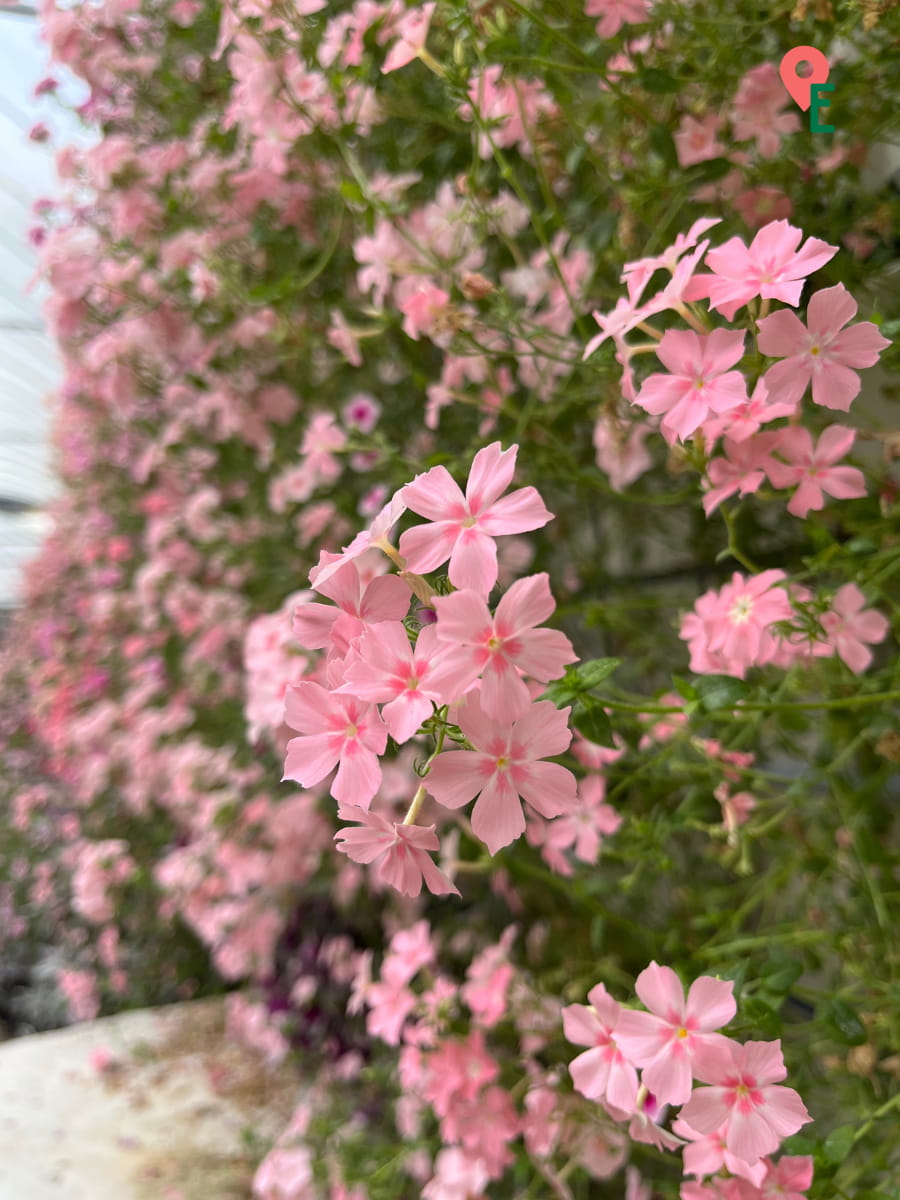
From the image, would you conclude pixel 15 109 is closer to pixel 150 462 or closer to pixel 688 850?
pixel 150 462

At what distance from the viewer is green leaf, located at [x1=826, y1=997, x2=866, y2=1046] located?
508mm

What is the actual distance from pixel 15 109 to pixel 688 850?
243cm

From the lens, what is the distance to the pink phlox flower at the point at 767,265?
1.22ft

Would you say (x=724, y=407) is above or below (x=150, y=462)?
above

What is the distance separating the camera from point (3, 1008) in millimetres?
2775

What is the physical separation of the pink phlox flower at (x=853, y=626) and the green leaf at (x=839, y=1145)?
0.26m

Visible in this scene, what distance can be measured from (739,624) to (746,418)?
0.14 metres

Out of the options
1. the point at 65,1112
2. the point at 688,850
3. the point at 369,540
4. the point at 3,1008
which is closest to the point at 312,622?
the point at 369,540

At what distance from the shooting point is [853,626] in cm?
58

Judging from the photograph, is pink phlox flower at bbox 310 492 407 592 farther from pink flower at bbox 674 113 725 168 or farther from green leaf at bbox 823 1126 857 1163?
pink flower at bbox 674 113 725 168

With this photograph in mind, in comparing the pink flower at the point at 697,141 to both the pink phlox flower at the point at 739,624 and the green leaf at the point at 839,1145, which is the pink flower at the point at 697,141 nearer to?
the pink phlox flower at the point at 739,624

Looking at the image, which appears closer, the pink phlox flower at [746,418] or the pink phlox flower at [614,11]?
the pink phlox flower at [746,418]

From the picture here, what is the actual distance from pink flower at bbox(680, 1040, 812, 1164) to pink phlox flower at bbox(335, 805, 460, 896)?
5.6 inches

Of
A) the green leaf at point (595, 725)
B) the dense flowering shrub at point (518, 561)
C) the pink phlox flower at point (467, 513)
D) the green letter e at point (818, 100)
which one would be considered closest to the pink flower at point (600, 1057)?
the dense flowering shrub at point (518, 561)
